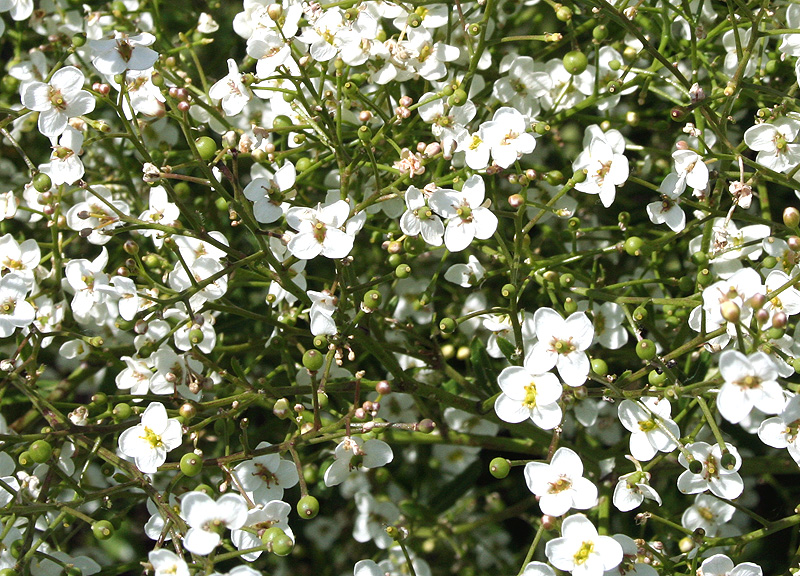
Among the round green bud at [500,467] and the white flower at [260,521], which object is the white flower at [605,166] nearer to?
the round green bud at [500,467]

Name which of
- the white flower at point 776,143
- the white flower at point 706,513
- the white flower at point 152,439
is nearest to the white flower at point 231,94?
the white flower at point 152,439

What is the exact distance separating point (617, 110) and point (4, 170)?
1987 millimetres

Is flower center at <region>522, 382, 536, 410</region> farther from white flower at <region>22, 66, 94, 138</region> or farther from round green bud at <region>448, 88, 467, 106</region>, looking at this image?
white flower at <region>22, 66, 94, 138</region>

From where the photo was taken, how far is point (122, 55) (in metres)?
1.69

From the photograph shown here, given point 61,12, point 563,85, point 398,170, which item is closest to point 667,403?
point 398,170

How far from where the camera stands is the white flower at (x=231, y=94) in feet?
6.21

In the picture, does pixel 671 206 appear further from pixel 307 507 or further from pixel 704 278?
pixel 307 507

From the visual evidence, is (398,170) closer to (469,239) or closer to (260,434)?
(469,239)

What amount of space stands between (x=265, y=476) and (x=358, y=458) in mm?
217

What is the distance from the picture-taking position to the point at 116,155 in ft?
6.97

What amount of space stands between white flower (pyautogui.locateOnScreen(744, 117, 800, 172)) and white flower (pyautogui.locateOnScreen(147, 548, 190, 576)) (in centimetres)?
151

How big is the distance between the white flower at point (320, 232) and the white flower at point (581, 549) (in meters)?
0.72

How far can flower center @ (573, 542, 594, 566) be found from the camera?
1.60 m

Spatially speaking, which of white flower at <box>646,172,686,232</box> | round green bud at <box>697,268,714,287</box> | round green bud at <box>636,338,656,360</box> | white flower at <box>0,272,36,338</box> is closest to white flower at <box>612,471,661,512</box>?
round green bud at <box>636,338,656,360</box>
